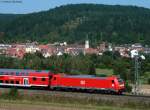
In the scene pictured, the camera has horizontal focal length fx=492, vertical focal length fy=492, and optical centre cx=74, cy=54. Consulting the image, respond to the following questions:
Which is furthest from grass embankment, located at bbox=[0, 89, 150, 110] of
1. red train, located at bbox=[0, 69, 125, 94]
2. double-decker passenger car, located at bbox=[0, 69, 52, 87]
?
double-decker passenger car, located at bbox=[0, 69, 52, 87]

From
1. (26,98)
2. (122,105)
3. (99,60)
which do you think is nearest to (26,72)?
(26,98)

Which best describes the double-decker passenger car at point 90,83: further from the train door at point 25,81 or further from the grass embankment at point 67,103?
the grass embankment at point 67,103

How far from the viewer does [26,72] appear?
7350 centimetres

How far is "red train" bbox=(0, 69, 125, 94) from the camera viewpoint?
6625cm

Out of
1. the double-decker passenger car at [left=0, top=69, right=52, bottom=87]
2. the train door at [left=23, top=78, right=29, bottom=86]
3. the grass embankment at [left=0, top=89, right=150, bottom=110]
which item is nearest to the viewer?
the grass embankment at [left=0, top=89, right=150, bottom=110]

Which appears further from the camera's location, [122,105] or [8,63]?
[8,63]

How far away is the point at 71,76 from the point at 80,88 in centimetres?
269

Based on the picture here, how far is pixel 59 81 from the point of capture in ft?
231

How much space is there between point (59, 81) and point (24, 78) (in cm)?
556

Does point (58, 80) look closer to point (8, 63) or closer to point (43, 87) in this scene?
point (43, 87)

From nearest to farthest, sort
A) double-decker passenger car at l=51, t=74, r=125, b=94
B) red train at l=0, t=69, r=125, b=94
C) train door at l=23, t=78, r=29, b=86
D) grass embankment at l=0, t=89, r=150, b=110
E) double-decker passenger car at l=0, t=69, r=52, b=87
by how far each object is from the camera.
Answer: grass embankment at l=0, t=89, r=150, b=110 < double-decker passenger car at l=51, t=74, r=125, b=94 < red train at l=0, t=69, r=125, b=94 < double-decker passenger car at l=0, t=69, r=52, b=87 < train door at l=23, t=78, r=29, b=86

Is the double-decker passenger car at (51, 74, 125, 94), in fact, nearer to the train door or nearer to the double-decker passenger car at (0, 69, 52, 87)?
the double-decker passenger car at (0, 69, 52, 87)

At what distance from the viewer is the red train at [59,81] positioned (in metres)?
66.2

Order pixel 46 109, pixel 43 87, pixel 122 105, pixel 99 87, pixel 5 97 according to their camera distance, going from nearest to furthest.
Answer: pixel 46 109 < pixel 122 105 < pixel 5 97 < pixel 99 87 < pixel 43 87
